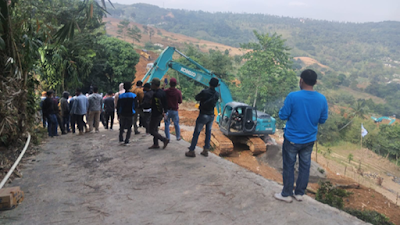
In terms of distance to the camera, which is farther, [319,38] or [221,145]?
[319,38]

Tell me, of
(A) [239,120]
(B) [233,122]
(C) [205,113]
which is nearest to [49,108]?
(C) [205,113]

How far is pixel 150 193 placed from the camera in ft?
15.1

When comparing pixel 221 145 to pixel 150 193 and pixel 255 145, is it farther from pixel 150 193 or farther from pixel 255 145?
pixel 150 193

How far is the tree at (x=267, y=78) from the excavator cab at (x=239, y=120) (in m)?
14.1

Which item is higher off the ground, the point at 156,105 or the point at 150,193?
the point at 156,105

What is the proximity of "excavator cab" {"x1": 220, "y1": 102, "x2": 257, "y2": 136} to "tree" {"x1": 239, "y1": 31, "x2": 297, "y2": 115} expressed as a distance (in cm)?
1406

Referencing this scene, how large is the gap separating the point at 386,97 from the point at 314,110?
80.6 meters

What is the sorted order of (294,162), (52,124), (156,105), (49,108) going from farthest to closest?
(52,124)
(49,108)
(156,105)
(294,162)

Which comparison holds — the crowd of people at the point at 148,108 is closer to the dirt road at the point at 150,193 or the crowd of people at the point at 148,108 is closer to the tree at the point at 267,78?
the dirt road at the point at 150,193

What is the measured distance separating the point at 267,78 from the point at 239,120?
14827 millimetres

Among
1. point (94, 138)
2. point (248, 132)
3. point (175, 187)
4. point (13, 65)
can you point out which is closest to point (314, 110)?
point (175, 187)

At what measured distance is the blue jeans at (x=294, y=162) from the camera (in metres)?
4.02

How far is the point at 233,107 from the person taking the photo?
12.0 m

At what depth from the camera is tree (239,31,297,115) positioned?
2670cm
